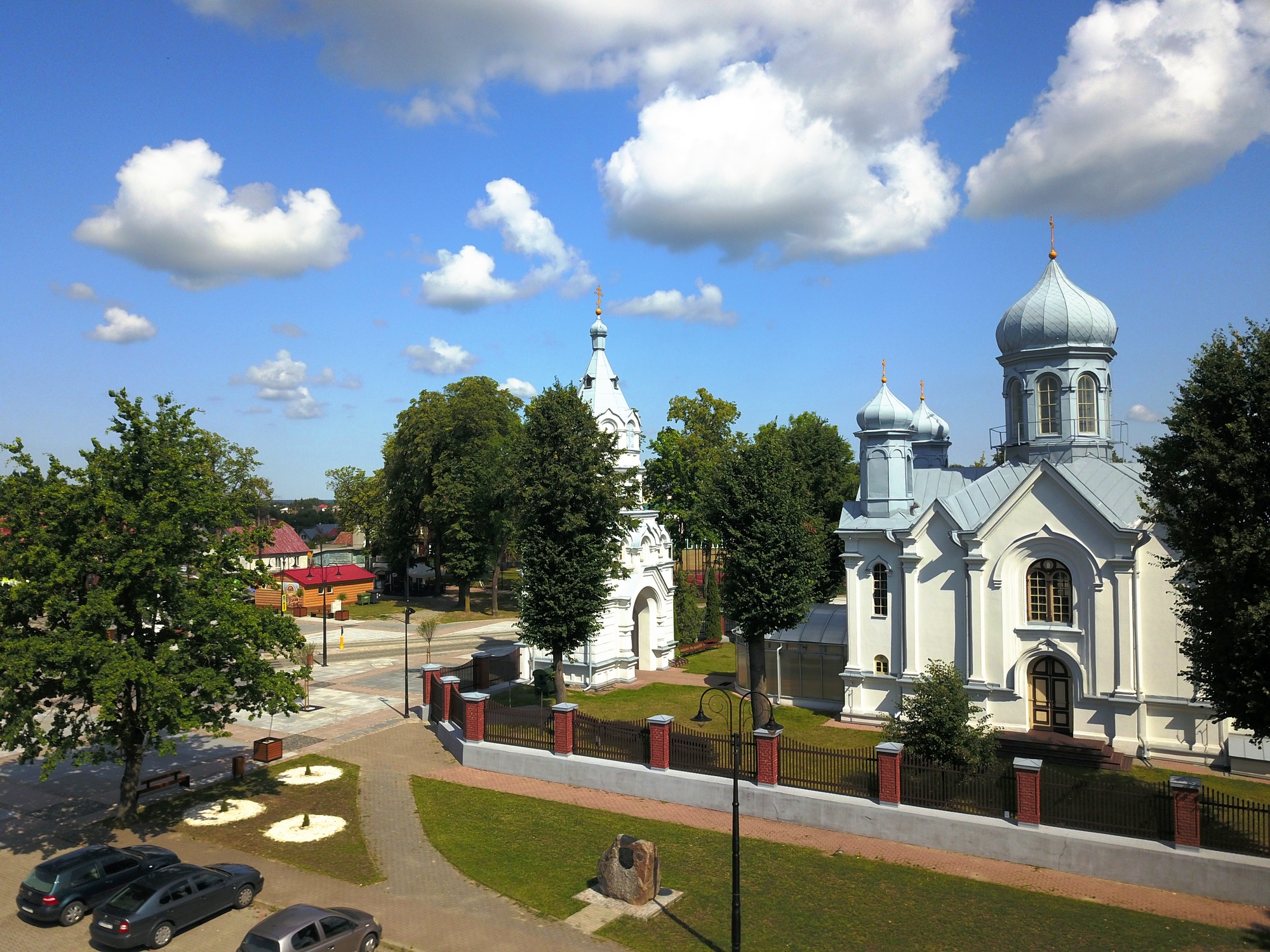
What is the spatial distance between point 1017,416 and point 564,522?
16.4 metres

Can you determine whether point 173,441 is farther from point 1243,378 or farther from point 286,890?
point 1243,378

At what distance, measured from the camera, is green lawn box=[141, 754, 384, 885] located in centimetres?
1770

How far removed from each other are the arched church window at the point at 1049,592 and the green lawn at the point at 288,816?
19927mm

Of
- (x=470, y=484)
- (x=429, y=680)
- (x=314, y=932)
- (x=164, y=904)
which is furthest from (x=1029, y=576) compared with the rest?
(x=470, y=484)

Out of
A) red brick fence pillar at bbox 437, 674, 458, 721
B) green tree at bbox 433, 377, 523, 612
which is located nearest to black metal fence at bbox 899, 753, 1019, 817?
red brick fence pillar at bbox 437, 674, 458, 721

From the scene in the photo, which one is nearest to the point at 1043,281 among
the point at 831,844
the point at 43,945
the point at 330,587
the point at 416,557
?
the point at 831,844

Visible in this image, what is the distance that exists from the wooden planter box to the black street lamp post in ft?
41.3

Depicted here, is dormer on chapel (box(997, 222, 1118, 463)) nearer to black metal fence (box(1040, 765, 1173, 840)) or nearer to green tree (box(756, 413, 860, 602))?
black metal fence (box(1040, 765, 1173, 840))

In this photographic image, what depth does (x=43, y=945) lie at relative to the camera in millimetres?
14328

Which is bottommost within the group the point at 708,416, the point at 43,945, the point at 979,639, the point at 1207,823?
the point at 43,945

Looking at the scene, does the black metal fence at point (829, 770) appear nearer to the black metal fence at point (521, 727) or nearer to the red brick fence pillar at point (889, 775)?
the red brick fence pillar at point (889, 775)

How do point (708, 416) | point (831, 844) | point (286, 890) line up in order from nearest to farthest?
point (286, 890)
point (831, 844)
point (708, 416)

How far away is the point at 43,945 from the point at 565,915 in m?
9.08

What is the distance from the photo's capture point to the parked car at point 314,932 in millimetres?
12734
